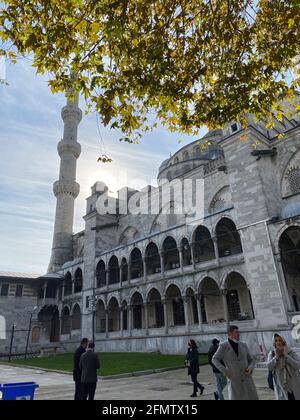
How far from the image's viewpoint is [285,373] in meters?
5.23

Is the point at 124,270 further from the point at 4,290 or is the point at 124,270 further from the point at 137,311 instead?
the point at 4,290

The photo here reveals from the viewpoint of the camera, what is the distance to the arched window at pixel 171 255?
96.0 ft

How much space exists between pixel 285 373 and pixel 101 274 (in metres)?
31.1

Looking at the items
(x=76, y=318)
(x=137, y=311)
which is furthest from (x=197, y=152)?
(x=76, y=318)

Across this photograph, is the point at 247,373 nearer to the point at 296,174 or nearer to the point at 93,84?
the point at 93,84

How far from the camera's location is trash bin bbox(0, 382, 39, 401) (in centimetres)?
537

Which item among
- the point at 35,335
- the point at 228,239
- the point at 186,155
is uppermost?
the point at 186,155

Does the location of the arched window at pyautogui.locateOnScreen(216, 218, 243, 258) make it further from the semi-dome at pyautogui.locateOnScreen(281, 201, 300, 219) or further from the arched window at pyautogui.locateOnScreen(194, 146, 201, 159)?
the arched window at pyautogui.locateOnScreen(194, 146, 201, 159)

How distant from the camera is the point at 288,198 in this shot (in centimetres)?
2155

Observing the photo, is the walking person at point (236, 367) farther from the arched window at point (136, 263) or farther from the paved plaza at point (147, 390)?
the arched window at point (136, 263)

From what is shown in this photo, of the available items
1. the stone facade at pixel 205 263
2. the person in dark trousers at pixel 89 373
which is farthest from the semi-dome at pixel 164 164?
the person in dark trousers at pixel 89 373

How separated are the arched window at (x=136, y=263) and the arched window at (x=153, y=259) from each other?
2.91 ft

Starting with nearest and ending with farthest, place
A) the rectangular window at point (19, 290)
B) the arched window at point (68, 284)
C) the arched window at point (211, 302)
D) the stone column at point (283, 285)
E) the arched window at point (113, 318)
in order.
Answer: the stone column at point (283, 285) → the arched window at point (211, 302) → the arched window at point (113, 318) → the rectangular window at point (19, 290) → the arched window at point (68, 284)

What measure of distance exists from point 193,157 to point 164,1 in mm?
34539
